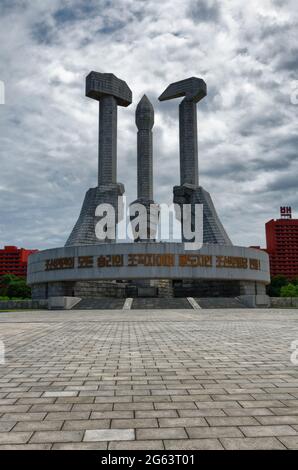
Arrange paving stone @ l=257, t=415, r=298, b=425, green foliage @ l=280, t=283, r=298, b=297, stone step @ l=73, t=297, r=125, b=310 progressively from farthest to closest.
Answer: green foliage @ l=280, t=283, r=298, b=297 → stone step @ l=73, t=297, r=125, b=310 → paving stone @ l=257, t=415, r=298, b=425

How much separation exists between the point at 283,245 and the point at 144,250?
10675cm

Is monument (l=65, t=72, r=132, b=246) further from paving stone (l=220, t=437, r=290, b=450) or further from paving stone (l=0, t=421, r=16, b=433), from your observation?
paving stone (l=220, t=437, r=290, b=450)

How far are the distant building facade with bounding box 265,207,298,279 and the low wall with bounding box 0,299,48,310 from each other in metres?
109

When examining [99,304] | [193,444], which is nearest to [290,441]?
[193,444]

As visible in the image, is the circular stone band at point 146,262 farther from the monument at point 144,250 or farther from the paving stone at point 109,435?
the paving stone at point 109,435

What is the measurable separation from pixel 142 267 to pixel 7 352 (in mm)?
33028

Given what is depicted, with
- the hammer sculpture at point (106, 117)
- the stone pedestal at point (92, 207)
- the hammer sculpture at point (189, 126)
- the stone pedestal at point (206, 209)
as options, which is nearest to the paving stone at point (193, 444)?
the stone pedestal at point (206, 209)

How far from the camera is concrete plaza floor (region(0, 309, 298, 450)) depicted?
3225 mm

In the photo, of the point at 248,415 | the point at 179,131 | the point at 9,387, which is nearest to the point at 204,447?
the point at 248,415

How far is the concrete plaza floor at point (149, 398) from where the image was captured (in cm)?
322

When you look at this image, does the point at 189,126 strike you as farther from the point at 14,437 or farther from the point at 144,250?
the point at 14,437

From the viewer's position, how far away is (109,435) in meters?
3.30

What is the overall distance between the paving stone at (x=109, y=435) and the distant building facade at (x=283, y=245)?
13791 centimetres

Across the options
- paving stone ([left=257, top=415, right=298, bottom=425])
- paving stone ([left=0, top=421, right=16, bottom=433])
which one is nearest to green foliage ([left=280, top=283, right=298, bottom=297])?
paving stone ([left=257, top=415, right=298, bottom=425])
